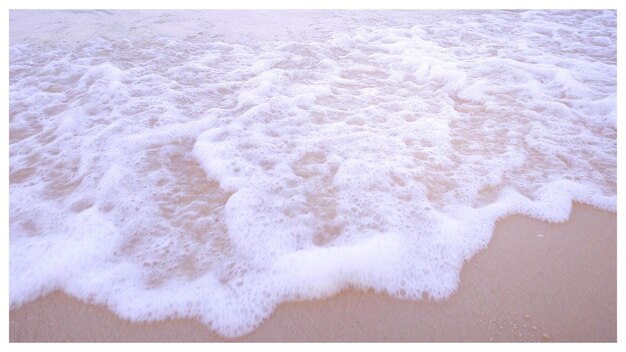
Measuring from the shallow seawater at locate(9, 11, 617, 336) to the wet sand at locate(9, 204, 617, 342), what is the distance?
0.21 feet

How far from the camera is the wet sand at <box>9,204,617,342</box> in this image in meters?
1.40

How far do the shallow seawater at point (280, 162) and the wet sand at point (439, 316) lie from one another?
0.21 feet

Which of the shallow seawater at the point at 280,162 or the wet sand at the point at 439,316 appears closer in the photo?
the wet sand at the point at 439,316

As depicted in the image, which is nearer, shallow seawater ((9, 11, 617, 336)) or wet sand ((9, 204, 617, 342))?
wet sand ((9, 204, 617, 342))

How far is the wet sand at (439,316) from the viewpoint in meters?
1.40

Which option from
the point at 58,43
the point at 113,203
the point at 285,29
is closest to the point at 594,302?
the point at 113,203

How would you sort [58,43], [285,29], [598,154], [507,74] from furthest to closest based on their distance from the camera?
[285,29] → [58,43] → [507,74] → [598,154]

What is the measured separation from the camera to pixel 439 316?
4.78ft

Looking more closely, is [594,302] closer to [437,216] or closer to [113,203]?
[437,216]

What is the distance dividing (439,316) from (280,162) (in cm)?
123

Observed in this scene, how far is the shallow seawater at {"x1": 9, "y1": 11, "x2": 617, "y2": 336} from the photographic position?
5.27ft

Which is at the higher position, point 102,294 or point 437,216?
point 437,216

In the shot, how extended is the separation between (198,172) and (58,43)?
324 centimetres

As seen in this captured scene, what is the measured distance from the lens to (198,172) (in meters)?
2.19
